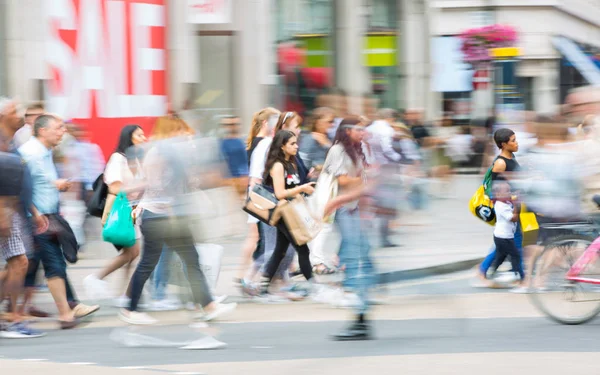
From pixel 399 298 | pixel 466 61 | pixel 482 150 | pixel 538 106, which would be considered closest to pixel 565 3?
pixel 538 106

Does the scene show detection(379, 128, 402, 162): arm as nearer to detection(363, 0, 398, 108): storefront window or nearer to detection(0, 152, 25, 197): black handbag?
detection(0, 152, 25, 197): black handbag

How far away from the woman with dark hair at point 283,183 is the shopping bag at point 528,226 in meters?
1.88

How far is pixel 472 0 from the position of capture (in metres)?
35.4

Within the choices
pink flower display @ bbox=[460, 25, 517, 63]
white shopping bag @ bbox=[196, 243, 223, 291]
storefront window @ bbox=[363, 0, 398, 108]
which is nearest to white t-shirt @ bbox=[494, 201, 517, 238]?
white shopping bag @ bbox=[196, 243, 223, 291]

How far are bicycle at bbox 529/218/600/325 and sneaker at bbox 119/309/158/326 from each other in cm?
285

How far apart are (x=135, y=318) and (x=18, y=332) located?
0.91 meters

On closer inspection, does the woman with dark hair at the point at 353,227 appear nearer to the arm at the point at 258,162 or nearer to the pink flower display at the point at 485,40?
the arm at the point at 258,162

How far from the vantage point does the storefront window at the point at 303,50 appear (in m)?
21.9

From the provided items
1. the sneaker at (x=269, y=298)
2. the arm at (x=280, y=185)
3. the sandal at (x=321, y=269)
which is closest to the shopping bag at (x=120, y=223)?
the arm at (x=280, y=185)

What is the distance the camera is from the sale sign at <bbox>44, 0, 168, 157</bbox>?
15609mm

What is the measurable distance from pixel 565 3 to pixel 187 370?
3319 centimetres

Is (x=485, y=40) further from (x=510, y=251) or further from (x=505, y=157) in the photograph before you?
(x=510, y=251)

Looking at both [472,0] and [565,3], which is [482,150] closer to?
[472,0]

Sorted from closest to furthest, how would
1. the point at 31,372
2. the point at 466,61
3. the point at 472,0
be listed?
the point at 31,372, the point at 466,61, the point at 472,0
